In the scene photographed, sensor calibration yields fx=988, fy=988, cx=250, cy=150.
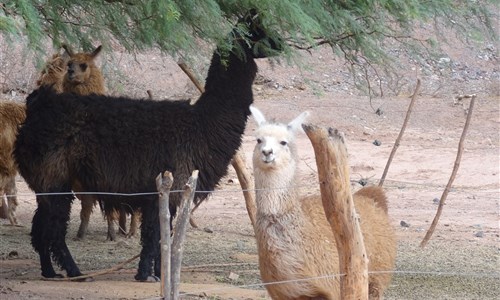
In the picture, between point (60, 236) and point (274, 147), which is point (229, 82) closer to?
point (60, 236)

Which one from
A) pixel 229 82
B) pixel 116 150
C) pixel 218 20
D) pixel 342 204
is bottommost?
pixel 342 204

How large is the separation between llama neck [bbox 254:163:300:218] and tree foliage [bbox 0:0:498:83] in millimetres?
1261

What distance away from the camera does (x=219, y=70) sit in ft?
33.7

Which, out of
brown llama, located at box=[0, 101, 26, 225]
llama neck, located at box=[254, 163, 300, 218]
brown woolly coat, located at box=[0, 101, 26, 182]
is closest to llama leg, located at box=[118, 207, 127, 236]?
brown llama, located at box=[0, 101, 26, 225]

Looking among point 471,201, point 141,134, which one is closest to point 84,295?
point 141,134

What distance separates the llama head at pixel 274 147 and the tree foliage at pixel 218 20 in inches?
34.4

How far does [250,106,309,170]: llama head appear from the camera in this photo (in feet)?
23.6

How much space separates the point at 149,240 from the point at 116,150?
96 cm

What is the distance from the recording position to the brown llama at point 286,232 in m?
7.05

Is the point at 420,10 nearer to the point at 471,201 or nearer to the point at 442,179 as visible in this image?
the point at 471,201

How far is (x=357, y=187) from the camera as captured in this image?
1825 cm

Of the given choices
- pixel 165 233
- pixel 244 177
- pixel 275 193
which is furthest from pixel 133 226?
pixel 165 233

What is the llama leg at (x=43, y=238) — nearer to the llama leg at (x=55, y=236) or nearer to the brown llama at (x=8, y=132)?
the llama leg at (x=55, y=236)

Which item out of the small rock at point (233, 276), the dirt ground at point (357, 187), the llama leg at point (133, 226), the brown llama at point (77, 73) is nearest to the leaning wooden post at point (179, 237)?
the dirt ground at point (357, 187)
